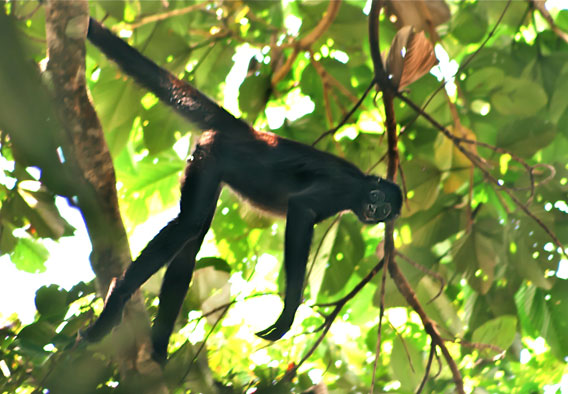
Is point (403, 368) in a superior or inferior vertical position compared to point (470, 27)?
inferior

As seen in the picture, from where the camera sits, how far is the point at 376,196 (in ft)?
9.98

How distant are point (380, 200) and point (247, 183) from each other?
2.28ft

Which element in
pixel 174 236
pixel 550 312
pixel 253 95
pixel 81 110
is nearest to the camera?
pixel 81 110

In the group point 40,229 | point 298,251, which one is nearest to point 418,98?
point 298,251

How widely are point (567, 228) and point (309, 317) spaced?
2.21 metres

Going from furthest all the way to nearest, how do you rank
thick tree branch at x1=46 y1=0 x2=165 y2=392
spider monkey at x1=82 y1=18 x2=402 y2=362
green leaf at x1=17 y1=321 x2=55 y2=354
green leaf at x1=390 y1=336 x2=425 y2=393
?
green leaf at x1=390 y1=336 x2=425 y2=393 → spider monkey at x1=82 y1=18 x2=402 y2=362 → thick tree branch at x1=46 y1=0 x2=165 y2=392 → green leaf at x1=17 y1=321 x2=55 y2=354

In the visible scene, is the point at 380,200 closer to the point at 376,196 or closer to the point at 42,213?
the point at 376,196

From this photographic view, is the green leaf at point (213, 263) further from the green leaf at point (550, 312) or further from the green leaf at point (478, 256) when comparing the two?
the green leaf at point (550, 312)

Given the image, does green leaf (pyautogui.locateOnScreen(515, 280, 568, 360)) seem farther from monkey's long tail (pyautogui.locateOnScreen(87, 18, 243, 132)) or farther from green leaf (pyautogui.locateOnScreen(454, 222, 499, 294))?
monkey's long tail (pyautogui.locateOnScreen(87, 18, 243, 132))

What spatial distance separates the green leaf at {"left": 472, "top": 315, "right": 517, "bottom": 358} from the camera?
9.98ft

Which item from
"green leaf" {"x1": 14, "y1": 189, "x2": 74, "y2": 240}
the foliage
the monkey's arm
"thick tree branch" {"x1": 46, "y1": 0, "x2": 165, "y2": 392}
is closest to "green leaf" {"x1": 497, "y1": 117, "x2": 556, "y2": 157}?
the foliage

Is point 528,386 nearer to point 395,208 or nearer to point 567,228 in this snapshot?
point 567,228

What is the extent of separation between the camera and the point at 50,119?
46 cm

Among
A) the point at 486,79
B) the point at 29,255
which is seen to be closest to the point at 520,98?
the point at 486,79
